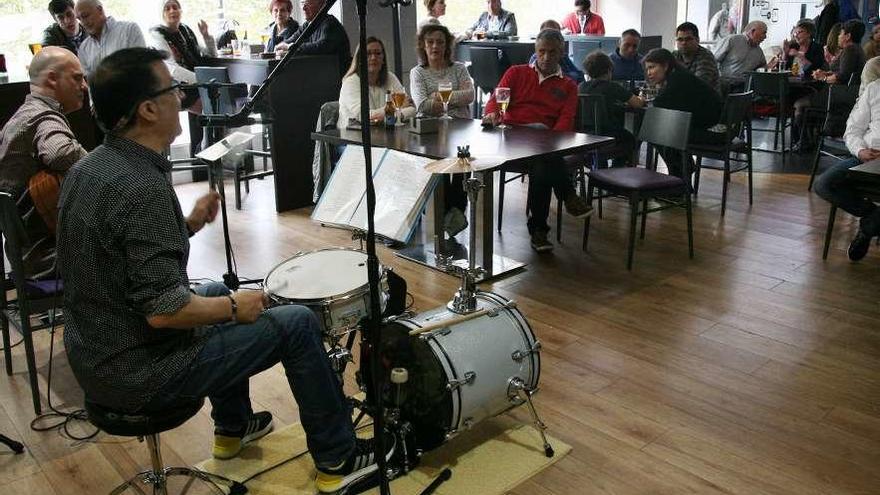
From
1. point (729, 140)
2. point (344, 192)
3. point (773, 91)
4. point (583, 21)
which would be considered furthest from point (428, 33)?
point (583, 21)

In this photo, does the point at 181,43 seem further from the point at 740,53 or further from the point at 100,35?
the point at 740,53

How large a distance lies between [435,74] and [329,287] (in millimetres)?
2812

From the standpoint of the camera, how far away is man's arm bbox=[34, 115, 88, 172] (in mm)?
2680

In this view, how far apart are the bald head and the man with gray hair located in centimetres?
606

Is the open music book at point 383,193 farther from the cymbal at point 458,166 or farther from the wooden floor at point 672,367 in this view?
the wooden floor at point 672,367

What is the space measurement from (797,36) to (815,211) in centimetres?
304

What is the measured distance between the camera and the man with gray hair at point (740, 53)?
23.7 ft

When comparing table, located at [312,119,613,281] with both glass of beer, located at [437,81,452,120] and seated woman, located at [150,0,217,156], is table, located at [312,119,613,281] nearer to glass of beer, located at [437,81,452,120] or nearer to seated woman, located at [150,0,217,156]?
glass of beer, located at [437,81,452,120]

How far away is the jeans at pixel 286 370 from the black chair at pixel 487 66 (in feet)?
18.8

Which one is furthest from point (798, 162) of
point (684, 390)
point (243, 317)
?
point (243, 317)

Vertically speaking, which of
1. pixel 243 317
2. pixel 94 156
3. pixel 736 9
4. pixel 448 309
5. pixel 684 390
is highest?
pixel 736 9

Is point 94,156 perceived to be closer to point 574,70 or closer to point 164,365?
point 164,365

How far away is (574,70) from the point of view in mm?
6895

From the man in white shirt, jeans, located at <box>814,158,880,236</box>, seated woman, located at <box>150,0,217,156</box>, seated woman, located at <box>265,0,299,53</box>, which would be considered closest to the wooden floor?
jeans, located at <box>814,158,880,236</box>
